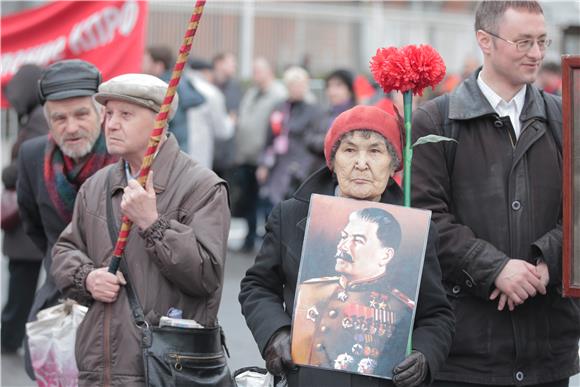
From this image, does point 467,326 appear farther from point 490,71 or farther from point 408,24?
point 408,24

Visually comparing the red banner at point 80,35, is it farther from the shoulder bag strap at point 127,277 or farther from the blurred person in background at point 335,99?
the shoulder bag strap at point 127,277

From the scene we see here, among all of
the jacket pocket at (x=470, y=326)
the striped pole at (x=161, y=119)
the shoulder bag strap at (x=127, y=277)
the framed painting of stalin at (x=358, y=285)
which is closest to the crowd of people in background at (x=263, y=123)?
the jacket pocket at (x=470, y=326)

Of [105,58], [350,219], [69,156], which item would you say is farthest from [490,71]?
[105,58]

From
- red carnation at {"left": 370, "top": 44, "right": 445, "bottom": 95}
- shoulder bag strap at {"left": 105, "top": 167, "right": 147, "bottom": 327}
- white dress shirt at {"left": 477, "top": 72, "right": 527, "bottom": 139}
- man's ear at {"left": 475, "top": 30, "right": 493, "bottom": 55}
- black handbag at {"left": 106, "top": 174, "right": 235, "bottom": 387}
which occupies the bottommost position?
black handbag at {"left": 106, "top": 174, "right": 235, "bottom": 387}

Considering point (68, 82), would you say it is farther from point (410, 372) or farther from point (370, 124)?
point (410, 372)

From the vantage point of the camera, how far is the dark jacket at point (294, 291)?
409 cm

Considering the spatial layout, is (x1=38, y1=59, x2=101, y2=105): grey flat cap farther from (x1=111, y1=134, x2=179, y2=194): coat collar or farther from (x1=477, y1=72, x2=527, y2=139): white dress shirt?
(x1=477, y1=72, x2=527, y2=139): white dress shirt

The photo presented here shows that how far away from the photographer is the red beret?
4.12 m

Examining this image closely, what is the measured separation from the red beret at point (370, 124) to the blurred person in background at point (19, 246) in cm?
418

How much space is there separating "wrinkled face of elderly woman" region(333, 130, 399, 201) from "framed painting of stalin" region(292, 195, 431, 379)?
0.07 meters

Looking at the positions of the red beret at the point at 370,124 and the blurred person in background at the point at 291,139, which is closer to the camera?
the red beret at the point at 370,124

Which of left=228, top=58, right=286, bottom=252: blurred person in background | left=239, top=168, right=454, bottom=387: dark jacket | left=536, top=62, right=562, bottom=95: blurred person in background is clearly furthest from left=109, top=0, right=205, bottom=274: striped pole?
left=228, top=58, right=286, bottom=252: blurred person in background

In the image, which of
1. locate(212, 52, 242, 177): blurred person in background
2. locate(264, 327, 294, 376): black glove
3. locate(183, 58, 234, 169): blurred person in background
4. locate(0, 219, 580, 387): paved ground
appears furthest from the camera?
locate(212, 52, 242, 177): blurred person in background

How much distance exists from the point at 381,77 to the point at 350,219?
1.62 ft
